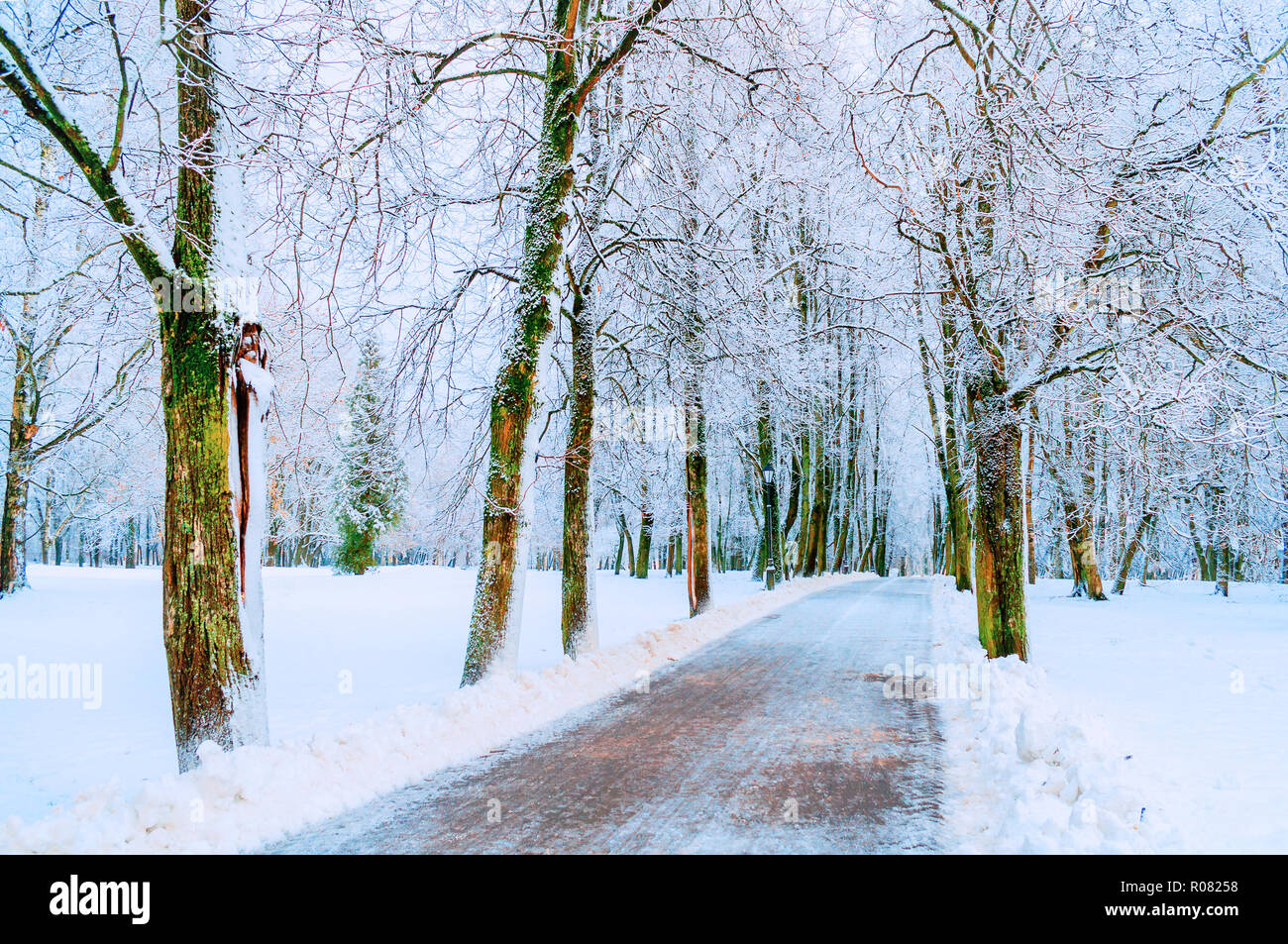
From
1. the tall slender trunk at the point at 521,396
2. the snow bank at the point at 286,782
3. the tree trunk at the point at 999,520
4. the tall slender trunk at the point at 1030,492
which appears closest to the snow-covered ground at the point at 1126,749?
the tree trunk at the point at 999,520

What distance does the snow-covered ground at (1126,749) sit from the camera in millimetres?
4039

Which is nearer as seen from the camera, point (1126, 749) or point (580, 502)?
point (1126, 749)

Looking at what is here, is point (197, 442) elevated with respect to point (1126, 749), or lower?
elevated

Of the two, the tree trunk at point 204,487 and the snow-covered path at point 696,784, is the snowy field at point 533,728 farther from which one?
the tree trunk at point 204,487

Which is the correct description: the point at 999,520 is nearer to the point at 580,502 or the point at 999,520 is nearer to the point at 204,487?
the point at 580,502

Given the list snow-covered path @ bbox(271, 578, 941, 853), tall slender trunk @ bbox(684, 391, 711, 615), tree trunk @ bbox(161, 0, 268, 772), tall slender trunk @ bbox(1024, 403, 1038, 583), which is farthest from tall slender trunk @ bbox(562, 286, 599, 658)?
tall slender trunk @ bbox(1024, 403, 1038, 583)

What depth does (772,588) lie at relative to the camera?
2453cm

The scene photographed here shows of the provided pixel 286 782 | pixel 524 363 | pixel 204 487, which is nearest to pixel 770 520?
pixel 524 363

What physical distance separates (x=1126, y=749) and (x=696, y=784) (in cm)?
346

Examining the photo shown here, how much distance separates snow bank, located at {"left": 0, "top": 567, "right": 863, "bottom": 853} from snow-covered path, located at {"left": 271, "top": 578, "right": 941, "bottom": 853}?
0.81 feet

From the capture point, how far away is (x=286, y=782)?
16.2ft

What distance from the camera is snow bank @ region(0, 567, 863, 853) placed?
4086mm
